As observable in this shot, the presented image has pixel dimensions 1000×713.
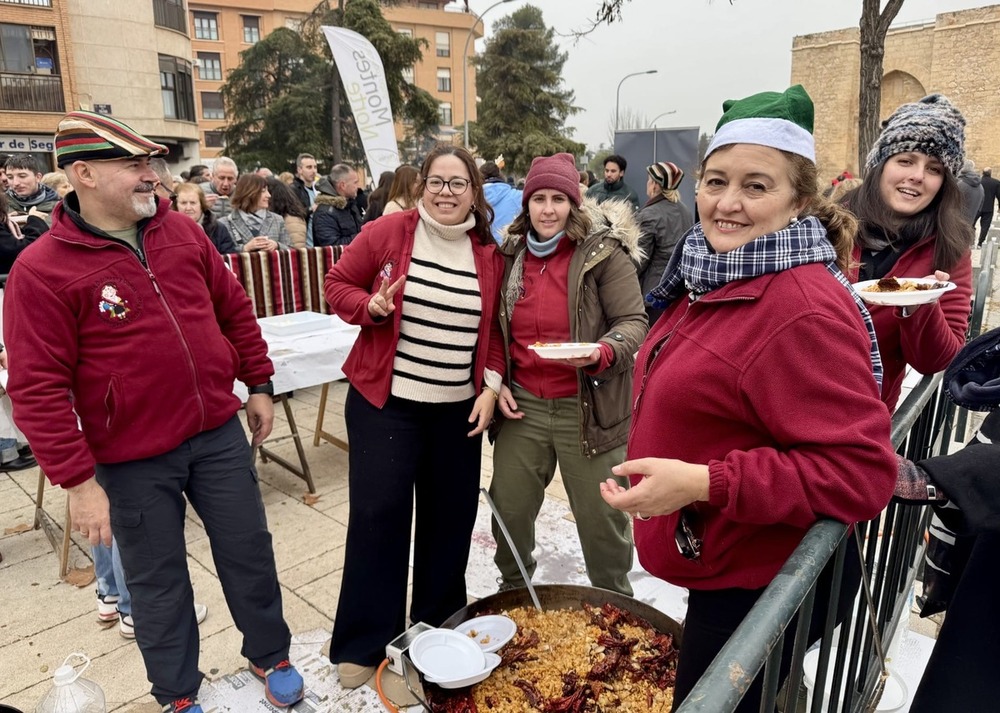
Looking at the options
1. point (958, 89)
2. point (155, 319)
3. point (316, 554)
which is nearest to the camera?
point (155, 319)

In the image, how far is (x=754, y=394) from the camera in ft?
3.94

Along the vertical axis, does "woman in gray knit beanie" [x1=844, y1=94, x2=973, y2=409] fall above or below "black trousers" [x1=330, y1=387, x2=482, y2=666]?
above

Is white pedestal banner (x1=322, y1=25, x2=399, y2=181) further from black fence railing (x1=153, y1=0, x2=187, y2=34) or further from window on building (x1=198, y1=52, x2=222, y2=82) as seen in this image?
window on building (x1=198, y1=52, x2=222, y2=82)

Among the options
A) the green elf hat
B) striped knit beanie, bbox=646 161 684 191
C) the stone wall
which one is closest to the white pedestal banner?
striped knit beanie, bbox=646 161 684 191

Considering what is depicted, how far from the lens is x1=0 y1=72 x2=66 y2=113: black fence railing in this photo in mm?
23375

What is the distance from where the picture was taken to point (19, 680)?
2.74 m

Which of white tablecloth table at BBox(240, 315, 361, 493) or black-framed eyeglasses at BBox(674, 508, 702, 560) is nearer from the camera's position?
black-framed eyeglasses at BBox(674, 508, 702, 560)

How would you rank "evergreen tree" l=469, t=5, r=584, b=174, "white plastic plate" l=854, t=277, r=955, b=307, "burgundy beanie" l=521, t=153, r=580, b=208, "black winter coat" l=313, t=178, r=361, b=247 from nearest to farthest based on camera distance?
"white plastic plate" l=854, t=277, r=955, b=307
"burgundy beanie" l=521, t=153, r=580, b=208
"black winter coat" l=313, t=178, r=361, b=247
"evergreen tree" l=469, t=5, r=584, b=174

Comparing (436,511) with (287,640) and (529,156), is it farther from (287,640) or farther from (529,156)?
(529,156)

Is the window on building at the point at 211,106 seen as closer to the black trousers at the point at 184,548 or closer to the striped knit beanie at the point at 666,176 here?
the striped knit beanie at the point at 666,176

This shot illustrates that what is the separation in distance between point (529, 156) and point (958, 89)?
23840 millimetres

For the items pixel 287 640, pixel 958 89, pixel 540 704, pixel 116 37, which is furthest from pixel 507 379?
A: pixel 958 89

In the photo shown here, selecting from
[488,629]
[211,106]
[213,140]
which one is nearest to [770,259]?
[488,629]

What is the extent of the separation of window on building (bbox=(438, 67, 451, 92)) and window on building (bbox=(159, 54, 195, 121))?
1337 inches
